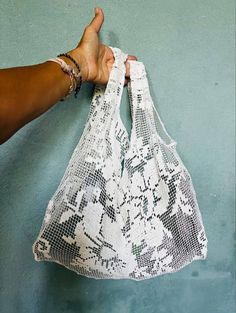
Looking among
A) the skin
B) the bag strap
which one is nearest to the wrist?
the skin

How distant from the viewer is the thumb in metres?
0.75

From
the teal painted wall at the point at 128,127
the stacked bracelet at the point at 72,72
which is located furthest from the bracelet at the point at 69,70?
the teal painted wall at the point at 128,127

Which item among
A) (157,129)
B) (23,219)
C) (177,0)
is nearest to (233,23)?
(177,0)

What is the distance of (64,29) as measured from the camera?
798 mm

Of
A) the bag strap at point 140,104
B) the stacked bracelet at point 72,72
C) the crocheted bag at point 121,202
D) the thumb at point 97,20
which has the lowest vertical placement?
the crocheted bag at point 121,202

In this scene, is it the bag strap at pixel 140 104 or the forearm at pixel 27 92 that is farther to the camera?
the bag strap at pixel 140 104

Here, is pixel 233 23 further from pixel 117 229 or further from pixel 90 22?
pixel 117 229

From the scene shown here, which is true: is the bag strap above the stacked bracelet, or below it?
below

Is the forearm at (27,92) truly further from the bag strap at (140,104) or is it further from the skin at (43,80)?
the bag strap at (140,104)

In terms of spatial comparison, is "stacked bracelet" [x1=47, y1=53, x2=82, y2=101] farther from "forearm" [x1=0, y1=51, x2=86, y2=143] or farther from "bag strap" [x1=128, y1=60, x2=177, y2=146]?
"bag strap" [x1=128, y1=60, x2=177, y2=146]

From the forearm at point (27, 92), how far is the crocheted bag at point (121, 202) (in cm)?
12

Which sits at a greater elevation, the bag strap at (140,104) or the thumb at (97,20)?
the thumb at (97,20)

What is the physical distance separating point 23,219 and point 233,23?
0.71 m

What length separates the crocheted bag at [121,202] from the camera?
2.40ft
